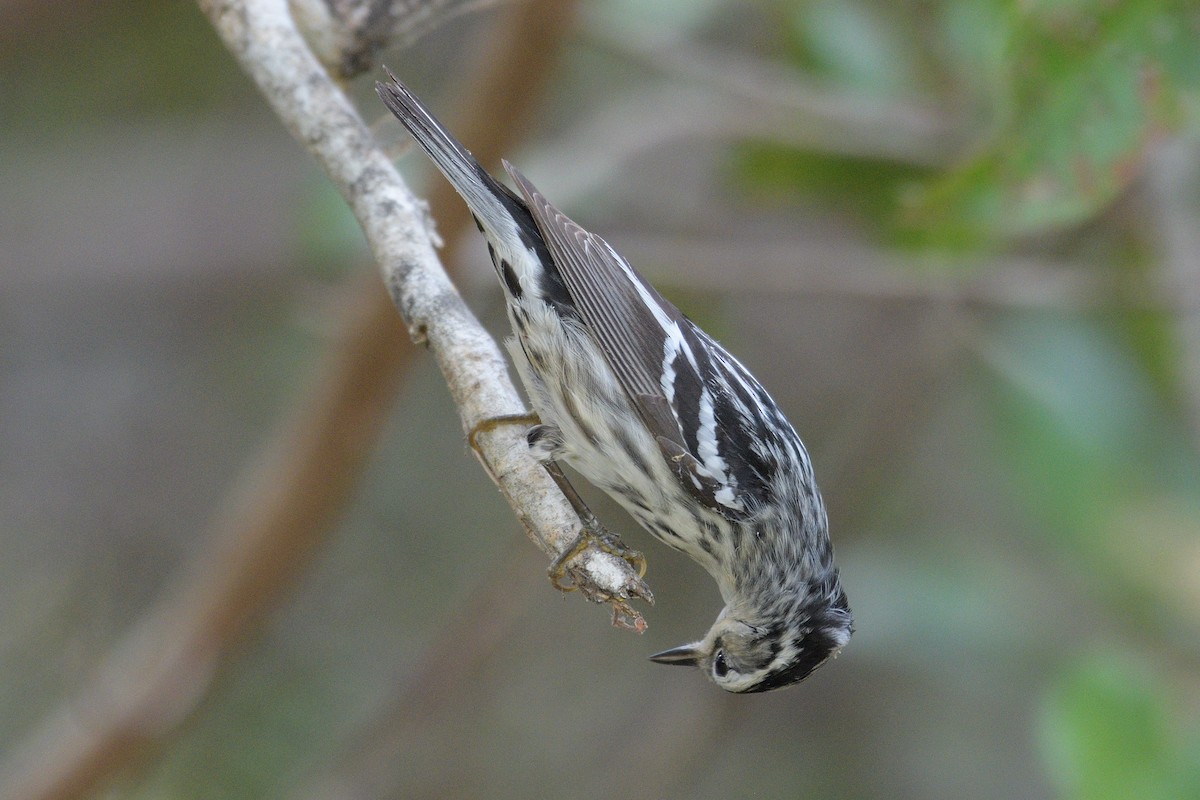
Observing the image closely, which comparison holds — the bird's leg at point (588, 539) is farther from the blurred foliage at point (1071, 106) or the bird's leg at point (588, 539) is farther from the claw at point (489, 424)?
the blurred foliage at point (1071, 106)

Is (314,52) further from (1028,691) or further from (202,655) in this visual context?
(1028,691)

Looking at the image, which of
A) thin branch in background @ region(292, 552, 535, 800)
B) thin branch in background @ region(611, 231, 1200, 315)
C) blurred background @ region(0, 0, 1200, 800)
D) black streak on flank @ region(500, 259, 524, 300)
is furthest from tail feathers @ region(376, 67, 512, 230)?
thin branch in background @ region(292, 552, 535, 800)

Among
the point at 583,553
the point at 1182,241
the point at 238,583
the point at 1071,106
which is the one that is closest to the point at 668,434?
the point at 583,553

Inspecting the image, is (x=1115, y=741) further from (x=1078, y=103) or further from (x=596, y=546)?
(x=596, y=546)

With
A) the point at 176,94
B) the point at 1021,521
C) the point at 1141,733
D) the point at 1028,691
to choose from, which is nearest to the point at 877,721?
the point at 1028,691

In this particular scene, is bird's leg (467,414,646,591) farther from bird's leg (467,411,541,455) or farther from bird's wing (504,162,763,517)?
bird's wing (504,162,763,517)

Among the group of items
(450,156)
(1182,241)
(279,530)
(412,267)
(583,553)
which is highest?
(450,156)
